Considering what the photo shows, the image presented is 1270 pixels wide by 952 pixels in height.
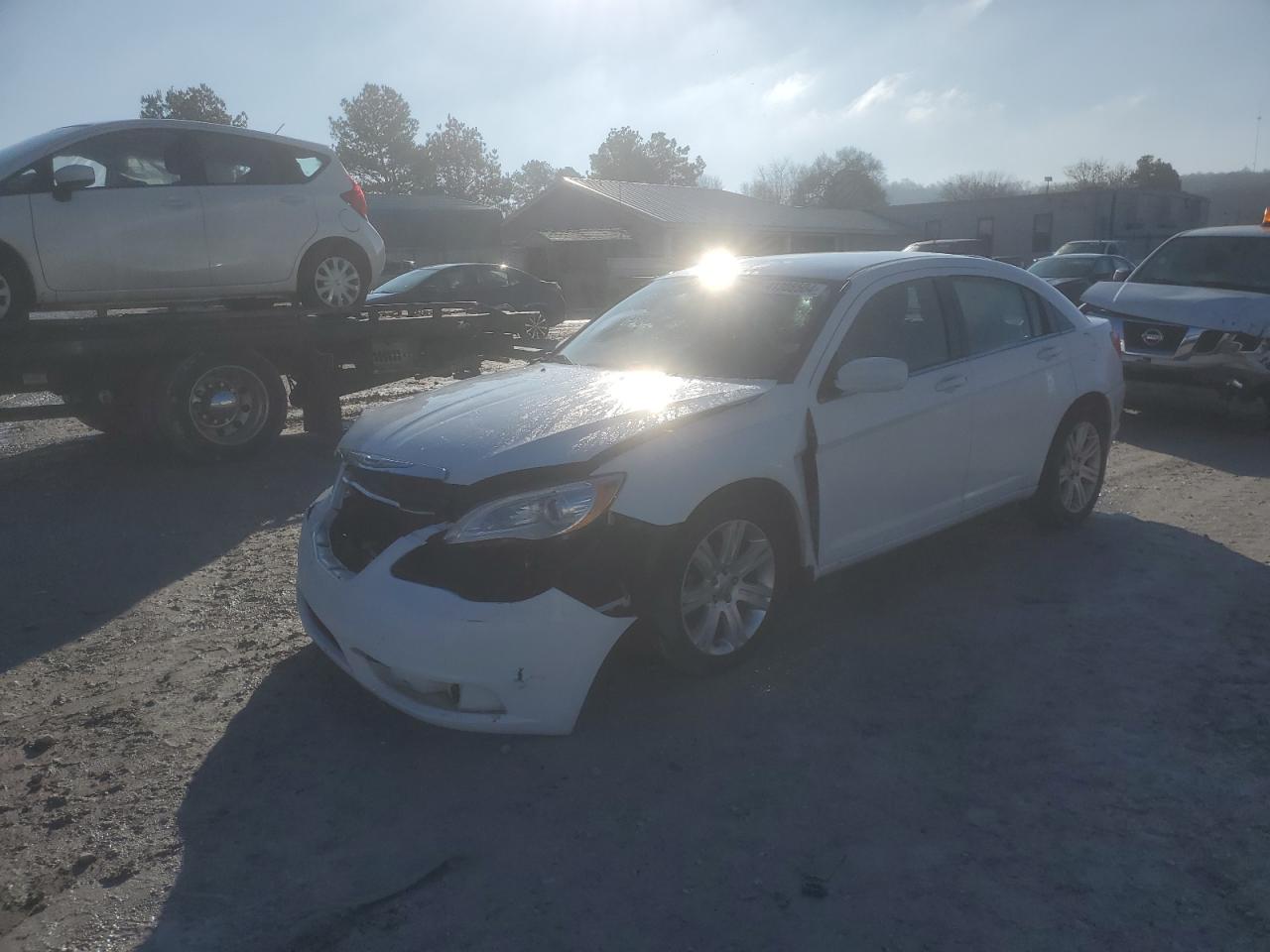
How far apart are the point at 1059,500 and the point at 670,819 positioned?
3826 millimetres

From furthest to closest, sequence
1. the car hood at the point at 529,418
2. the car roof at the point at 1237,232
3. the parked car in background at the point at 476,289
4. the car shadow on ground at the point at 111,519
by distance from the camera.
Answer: the parked car in background at the point at 476,289, the car roof at the point at 1237,232, the car shadow on ground at the point at 111,519, the car hood at the point at 529,418

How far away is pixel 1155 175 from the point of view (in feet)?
231

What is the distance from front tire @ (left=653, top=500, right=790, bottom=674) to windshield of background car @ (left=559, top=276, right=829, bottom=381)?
77cm

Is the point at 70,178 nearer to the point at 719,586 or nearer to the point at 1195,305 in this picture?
the point at 719,586

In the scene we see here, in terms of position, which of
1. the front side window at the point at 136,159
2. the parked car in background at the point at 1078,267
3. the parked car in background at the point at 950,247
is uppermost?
the front side window at the point at 136,159

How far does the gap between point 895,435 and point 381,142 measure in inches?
3680

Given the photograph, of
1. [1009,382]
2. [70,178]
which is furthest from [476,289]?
[1009,382]

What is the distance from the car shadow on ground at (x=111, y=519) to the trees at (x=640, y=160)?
323 ft

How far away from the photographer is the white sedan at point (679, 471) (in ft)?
11.8

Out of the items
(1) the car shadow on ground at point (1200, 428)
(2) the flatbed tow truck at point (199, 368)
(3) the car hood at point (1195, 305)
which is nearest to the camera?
(2) the flatbed tow truck at point (199, 368)

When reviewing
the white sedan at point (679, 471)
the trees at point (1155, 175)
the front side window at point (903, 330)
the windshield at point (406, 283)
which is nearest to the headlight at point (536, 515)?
the white sedan at point (679, 471)

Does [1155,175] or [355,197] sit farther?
[1155,175]

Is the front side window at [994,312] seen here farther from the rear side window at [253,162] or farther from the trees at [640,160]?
the trees at [640,160]

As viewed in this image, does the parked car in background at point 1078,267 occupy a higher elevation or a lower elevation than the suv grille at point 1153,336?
higher
